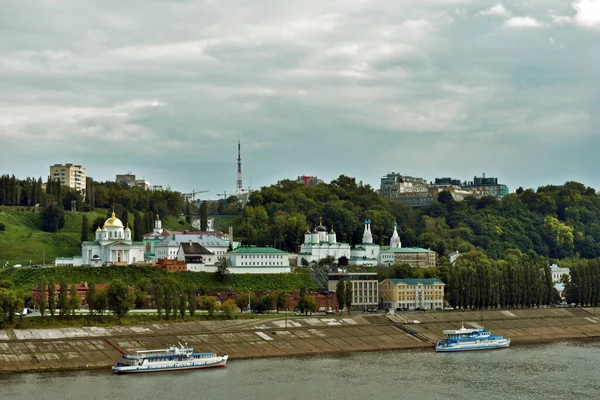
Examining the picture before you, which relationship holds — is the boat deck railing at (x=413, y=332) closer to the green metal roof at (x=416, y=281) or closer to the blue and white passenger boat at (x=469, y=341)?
the blue and white passenger boat at (x=469, y=341)

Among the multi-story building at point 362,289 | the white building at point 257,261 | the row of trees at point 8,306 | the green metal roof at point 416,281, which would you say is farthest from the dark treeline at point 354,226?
the row of trees at point 8,306

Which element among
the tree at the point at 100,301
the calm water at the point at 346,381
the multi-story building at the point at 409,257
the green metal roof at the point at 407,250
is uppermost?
the green metal roof at the point at 407,250

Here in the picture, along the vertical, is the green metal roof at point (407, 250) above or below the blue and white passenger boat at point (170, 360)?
above

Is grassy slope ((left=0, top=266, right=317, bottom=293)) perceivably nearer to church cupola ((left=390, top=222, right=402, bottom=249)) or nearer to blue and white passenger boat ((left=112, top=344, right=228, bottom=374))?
church cupola ((left=390, top=222, right=402, bottom=249))

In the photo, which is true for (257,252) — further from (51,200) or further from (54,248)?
(51,200)

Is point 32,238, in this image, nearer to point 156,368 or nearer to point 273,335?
point 273,335

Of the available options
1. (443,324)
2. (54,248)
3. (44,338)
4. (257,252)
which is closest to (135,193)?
Result: (54,248)
